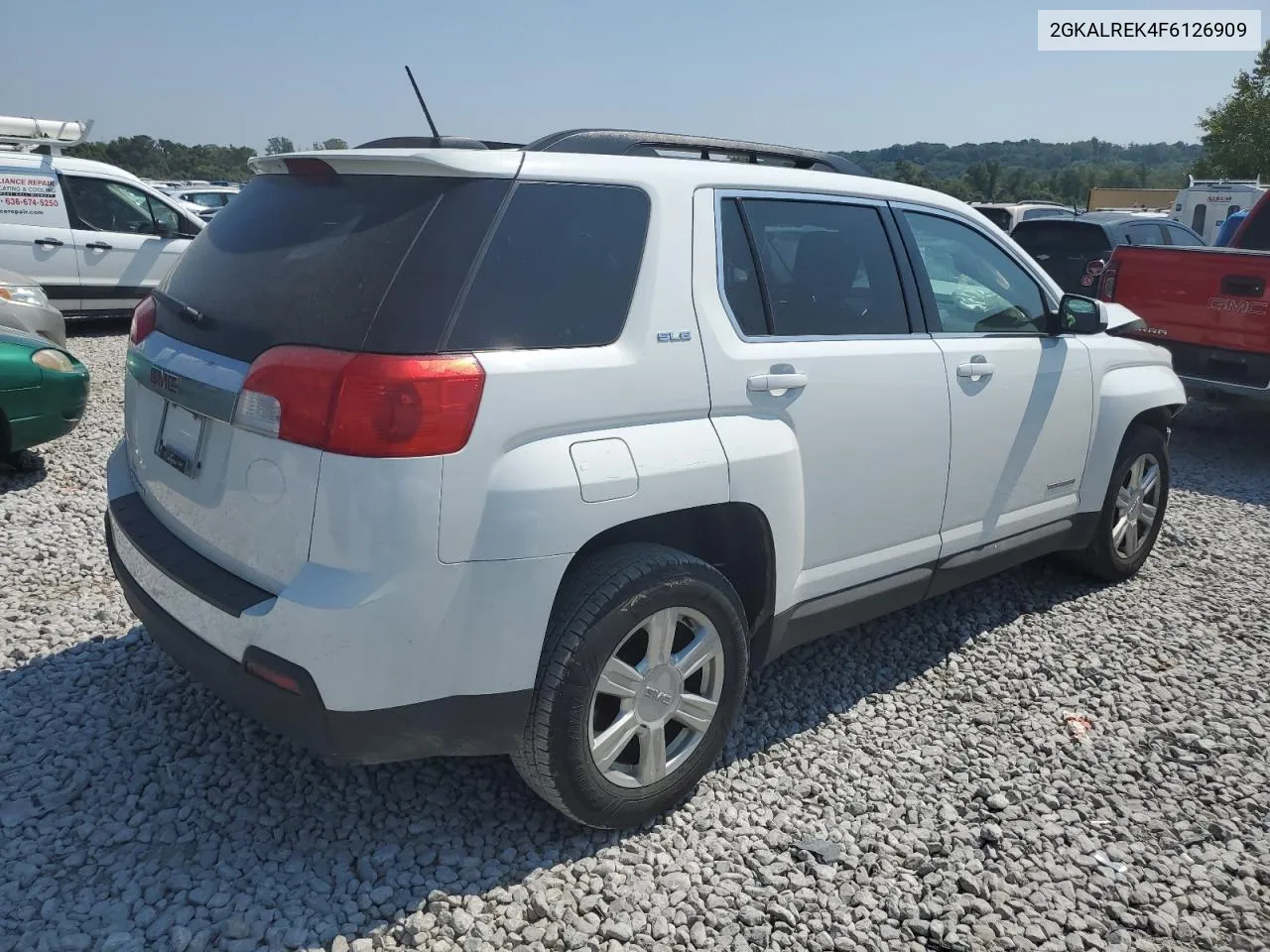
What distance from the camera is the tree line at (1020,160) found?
37375mm

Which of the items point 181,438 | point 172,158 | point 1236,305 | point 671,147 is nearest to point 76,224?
point 181,438

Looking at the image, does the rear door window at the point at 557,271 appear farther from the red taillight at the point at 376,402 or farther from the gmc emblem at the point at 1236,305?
the gmc emblem at the point at 1236,305

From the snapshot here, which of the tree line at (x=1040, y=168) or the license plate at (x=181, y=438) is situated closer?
the license plate at (x=181, y=438)

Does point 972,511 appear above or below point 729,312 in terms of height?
below

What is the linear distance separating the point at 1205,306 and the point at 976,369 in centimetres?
480

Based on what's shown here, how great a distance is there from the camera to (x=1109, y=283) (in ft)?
26.5

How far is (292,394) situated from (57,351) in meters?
4.31

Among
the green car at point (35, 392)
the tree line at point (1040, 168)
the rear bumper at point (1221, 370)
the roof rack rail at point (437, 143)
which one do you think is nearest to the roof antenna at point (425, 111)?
the roof rack rail at point (437, 143)

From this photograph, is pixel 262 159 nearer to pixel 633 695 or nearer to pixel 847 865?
pixel 633 695

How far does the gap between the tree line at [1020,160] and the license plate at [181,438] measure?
854 millimetres

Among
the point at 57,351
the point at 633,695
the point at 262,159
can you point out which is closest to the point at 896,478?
the point at 633,695

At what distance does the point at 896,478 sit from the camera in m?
3.48

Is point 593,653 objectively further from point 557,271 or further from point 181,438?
point 181,438

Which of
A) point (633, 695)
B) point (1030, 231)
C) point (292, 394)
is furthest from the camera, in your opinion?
point (1030, 231)
